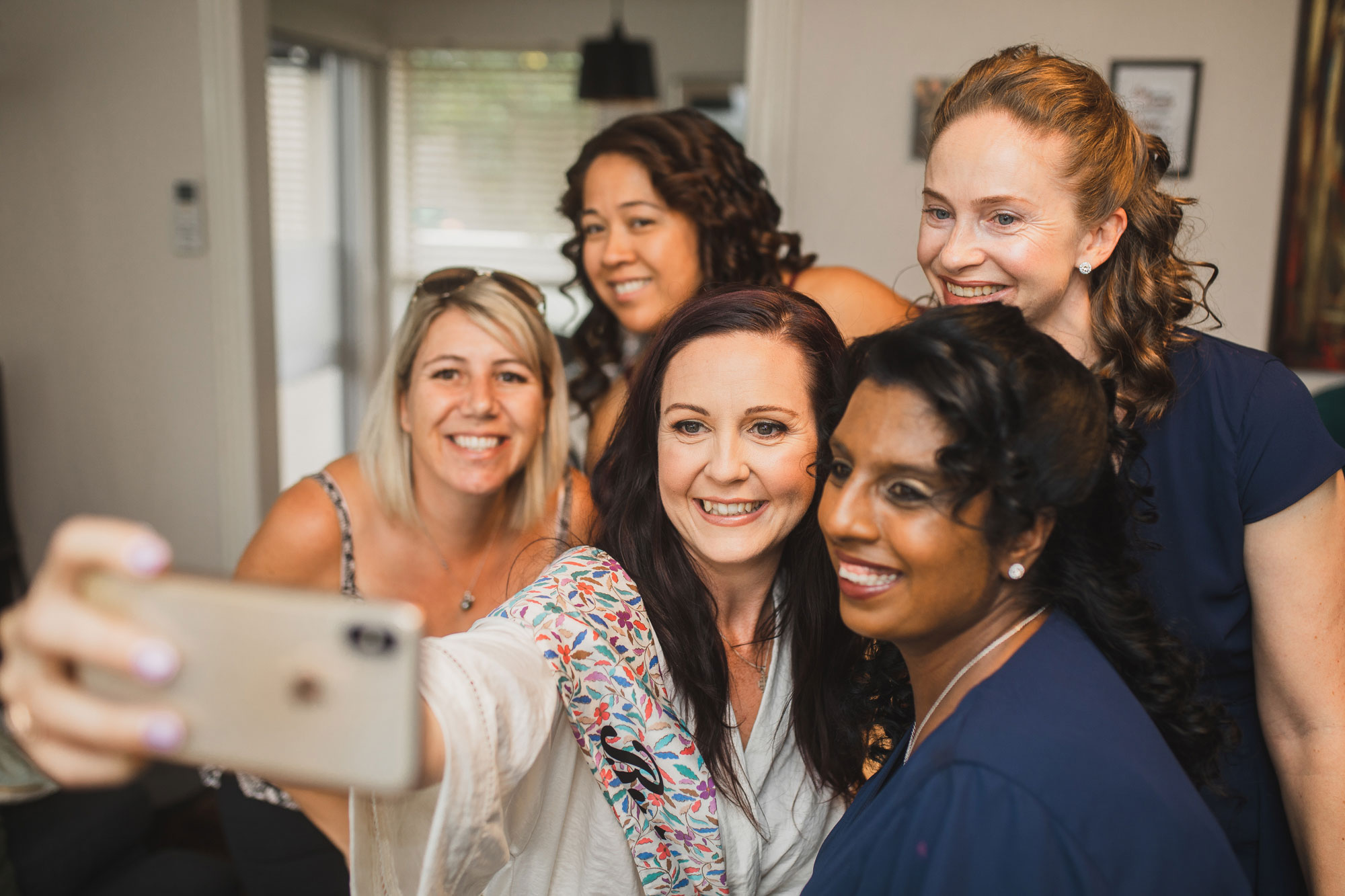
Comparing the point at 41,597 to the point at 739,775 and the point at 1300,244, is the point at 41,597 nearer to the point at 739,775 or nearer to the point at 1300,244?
the point at 739,775

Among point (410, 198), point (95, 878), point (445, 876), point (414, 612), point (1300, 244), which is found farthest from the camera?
point (410, 198)

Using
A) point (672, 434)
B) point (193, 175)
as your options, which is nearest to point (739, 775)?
point (672, 434)

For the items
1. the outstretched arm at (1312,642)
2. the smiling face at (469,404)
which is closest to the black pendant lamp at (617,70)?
the smiling face at (469,404)

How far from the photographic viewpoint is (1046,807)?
2.66 ft

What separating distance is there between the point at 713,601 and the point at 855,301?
35.6 inches

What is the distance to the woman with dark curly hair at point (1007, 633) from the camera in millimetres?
821

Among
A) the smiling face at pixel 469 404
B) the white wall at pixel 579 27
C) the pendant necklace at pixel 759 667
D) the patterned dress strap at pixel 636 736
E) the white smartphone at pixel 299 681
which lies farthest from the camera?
the white wall at pixel 579 27

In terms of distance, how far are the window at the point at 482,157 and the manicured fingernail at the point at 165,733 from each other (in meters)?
5.62

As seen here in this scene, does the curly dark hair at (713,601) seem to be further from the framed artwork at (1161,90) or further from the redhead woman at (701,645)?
the framed artwork at (1161,90)

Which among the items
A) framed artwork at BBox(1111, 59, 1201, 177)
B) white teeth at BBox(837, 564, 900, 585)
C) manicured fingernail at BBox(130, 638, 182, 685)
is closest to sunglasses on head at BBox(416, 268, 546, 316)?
white teeth at BBox(837, 564, 900, 585)

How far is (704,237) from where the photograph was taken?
7.23ft

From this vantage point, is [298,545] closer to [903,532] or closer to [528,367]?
[528,367]

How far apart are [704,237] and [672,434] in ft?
3.08

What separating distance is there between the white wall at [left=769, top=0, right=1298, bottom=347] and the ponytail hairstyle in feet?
5.12
